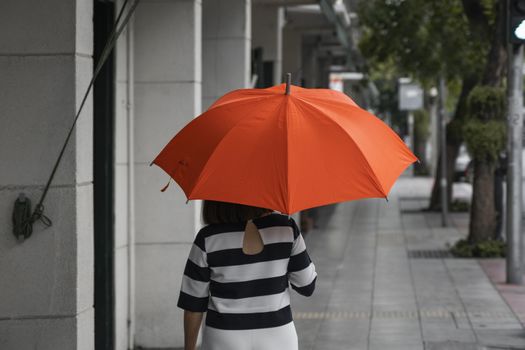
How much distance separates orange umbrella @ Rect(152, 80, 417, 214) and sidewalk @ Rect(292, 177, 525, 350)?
480 centimetres

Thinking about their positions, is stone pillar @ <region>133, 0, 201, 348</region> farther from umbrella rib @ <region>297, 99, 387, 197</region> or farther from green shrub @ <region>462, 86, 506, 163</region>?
green shrub @ <region>462, 86, 506, 163</region>

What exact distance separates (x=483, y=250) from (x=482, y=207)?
0.80 metres

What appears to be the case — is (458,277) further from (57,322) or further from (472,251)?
(57,322)

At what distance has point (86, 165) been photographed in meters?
6.40

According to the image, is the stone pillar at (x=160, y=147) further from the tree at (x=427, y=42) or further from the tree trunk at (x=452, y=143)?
the tree trunk at (x=452, y=143)

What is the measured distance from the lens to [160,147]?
8.86 m

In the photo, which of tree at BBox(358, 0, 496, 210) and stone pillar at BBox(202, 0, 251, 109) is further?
tree at BBox(358, 0, 496, 210)

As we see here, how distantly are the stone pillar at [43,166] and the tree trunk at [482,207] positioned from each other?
35.1 ft

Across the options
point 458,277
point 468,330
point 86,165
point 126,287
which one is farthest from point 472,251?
point 86,165

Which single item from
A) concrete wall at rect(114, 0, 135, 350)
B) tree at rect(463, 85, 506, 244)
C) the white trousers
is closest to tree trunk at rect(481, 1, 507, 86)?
tree at rect(463, 85, 506, 244)

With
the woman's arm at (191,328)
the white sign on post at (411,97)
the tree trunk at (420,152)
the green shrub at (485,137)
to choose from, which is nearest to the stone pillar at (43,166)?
the woman's arm at (191,328)

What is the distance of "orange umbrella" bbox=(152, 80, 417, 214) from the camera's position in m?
4.29

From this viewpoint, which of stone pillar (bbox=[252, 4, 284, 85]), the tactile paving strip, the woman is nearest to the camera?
the woman

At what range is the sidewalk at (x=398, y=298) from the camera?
9.39 metres
